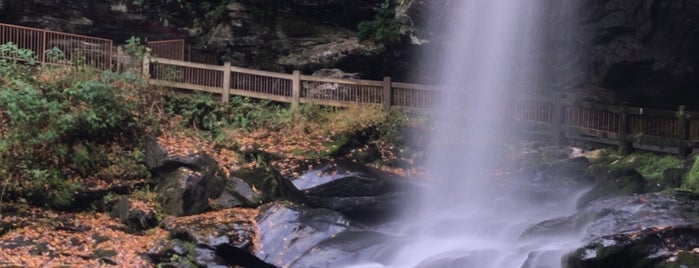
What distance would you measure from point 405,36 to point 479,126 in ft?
11.2

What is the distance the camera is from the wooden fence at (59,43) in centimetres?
1767

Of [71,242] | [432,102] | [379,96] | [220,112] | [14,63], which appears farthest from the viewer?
[220,112]

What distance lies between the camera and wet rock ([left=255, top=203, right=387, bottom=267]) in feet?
34.9

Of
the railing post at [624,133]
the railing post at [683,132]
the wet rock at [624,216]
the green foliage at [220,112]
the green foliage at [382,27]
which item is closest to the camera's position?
the wet rock at [624,216]

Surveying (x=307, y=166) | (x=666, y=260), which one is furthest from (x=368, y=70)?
(x=666, y=260)

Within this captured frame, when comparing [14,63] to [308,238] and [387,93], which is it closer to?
[387,93]

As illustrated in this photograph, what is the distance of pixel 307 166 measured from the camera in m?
13.1

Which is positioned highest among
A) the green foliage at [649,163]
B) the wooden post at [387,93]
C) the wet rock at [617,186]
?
the wooden post at [387,93]

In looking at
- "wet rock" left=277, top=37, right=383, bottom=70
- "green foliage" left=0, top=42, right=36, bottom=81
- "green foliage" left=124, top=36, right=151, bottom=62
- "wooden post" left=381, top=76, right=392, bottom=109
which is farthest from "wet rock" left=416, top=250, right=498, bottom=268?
"green foliage" left=124, top=36, right=151, bottom=62

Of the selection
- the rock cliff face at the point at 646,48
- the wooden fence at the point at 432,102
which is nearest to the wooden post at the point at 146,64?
the wooden fence at the point at 432,102

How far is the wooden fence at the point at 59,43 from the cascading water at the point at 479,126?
8.37 meters

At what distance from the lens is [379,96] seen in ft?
54.0

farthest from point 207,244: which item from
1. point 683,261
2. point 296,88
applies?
point 296,88

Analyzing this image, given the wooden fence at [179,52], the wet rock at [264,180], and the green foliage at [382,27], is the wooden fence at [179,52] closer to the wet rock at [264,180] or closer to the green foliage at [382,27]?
the green foliage at [382,27]
